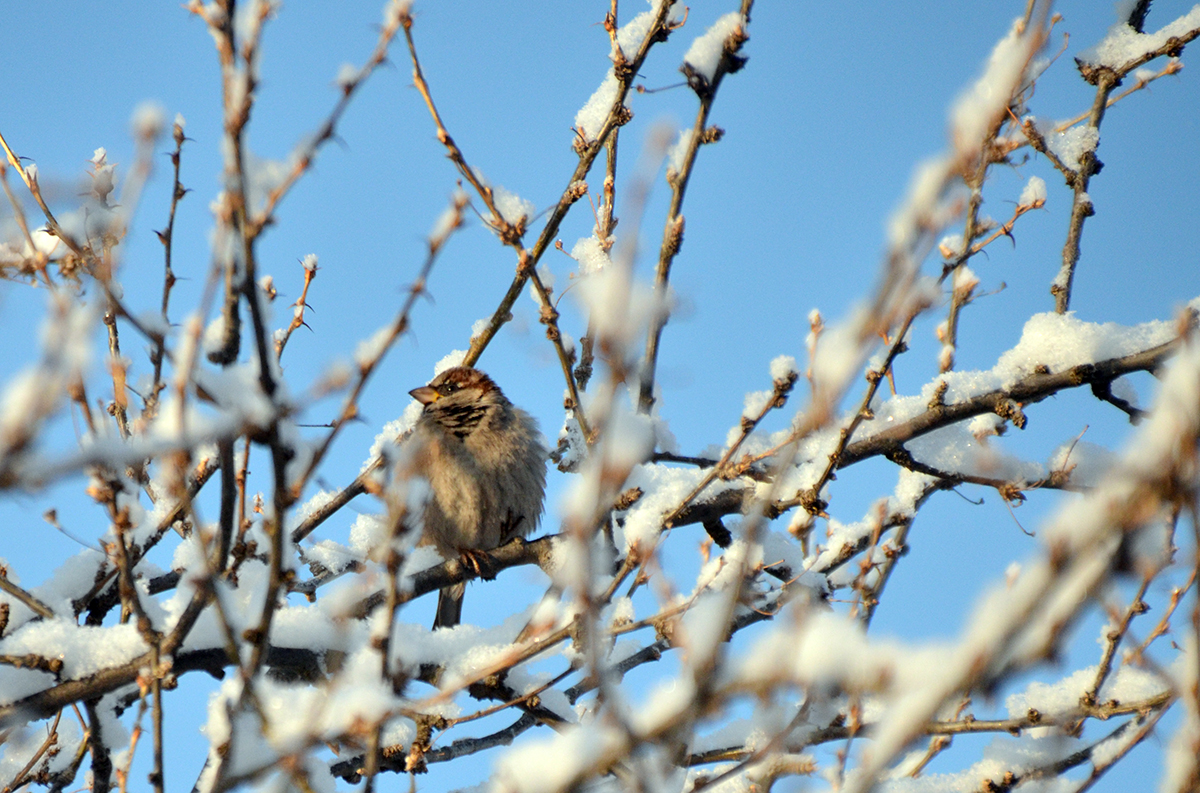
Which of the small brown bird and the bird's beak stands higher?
the bird's beak

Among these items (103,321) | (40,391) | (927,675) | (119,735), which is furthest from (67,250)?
(927,675)

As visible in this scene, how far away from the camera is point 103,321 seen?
3900 mm

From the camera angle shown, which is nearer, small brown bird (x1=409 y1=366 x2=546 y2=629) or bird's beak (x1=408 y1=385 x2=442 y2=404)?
small brown bird (x1=409 y1=366 x2=546 y2=629)

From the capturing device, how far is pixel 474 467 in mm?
5062

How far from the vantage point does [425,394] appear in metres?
5.38

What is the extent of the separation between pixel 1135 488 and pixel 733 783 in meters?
2.68

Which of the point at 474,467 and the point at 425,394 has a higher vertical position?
the point at 425,394

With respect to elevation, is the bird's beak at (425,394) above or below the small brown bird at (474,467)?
above

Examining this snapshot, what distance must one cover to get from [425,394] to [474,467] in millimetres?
593

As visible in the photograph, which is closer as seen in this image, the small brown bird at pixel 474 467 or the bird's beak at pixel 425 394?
the small brown bird at pixel 474 467

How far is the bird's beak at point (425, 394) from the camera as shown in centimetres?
531

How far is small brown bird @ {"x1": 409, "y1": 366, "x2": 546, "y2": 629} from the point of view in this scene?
5.02 meters

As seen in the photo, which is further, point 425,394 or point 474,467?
point 425,394

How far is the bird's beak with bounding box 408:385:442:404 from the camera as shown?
17.4 ft
